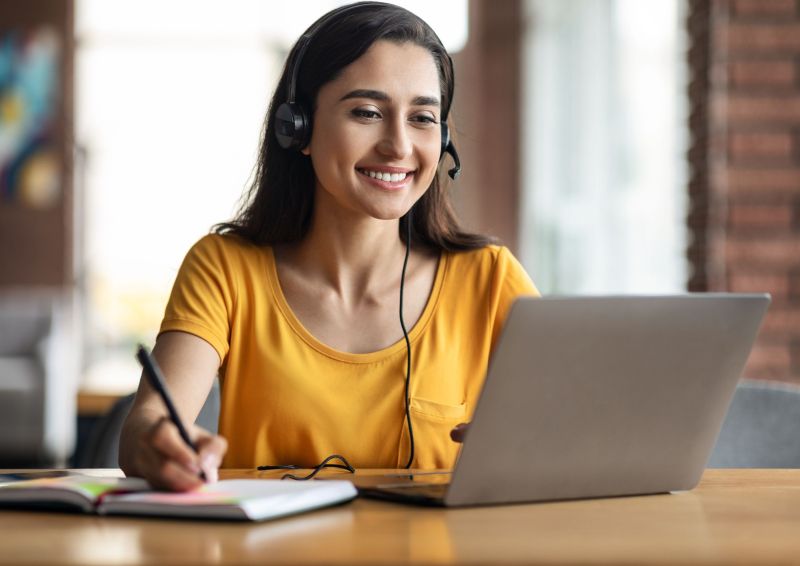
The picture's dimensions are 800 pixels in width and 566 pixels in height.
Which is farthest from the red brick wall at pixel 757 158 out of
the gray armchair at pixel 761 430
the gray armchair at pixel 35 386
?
the gray armchair at pixel 35 386

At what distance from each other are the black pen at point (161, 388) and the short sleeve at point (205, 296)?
499mm

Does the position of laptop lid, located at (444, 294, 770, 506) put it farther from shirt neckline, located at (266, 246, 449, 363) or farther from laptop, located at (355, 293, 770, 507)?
shirt neckline, located at (266, 246, 449, 363)

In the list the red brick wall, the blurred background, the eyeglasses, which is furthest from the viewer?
the blurred background

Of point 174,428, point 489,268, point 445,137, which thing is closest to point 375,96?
point 445,137

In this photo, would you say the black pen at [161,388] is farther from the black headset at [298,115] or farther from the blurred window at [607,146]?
the blurred window at [607,146]

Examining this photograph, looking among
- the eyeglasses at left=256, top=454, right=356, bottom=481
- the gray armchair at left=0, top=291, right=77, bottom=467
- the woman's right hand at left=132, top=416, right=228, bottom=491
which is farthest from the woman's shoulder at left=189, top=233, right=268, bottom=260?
the gray armchair at left=0, top=291, right=77, bottom=467

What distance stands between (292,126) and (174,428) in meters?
0.67

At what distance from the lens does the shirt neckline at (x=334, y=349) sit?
1658 millimetres

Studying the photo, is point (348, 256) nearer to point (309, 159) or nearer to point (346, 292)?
point (346, 292)

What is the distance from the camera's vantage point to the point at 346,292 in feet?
5.76

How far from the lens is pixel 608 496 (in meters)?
1.19

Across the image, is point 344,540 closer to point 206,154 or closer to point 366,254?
point 366,254

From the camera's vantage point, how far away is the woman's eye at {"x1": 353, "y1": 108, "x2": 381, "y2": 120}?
164cm

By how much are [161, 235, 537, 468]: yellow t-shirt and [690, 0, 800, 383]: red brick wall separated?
4.50 ft
